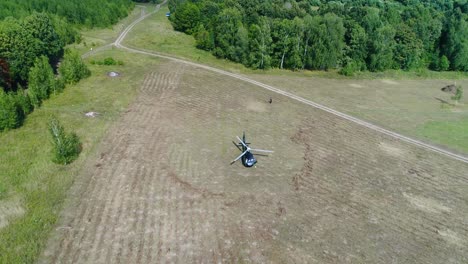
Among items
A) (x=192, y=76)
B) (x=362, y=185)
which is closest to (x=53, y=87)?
(x=192, y=76)

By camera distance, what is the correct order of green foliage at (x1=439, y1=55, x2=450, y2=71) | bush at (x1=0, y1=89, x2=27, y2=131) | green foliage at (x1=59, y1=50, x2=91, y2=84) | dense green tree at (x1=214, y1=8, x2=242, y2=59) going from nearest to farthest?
bush at (x1=0, y1=89, x2=27, y2=131)
green foliage at (x1=59, y1=50, x2=91, y2=84)
dense green tree at (x1=214, y1=8, x2=242, y2=59)
green foliage at (x1=439, y1=55, x2=450, y2=71)

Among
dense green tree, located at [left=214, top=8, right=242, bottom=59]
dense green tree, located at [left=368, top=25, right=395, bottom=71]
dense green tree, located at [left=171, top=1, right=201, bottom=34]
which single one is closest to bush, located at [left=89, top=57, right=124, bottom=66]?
dense green tree, located at [left=214, top=8, right=242, bottom=59]

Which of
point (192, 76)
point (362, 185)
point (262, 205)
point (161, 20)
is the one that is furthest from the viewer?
point (161, 20)

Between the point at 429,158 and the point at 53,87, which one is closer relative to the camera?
the point at 429,158

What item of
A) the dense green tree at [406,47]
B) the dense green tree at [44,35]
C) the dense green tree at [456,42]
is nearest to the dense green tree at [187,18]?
the dense green tree at [44,35]

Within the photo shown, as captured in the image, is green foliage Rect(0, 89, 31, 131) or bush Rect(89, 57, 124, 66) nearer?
green foliage Rect(0, 89, 31, 131)

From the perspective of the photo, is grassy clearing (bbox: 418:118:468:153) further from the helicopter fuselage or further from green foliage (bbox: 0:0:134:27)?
green foliage (bbox: 0:0:134:27)

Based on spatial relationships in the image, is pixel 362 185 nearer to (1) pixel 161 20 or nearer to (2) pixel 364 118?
(2) pixel 364 118

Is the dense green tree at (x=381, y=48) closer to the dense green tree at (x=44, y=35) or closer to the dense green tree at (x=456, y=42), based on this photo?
the dense green tree at (x=456, y=42)
